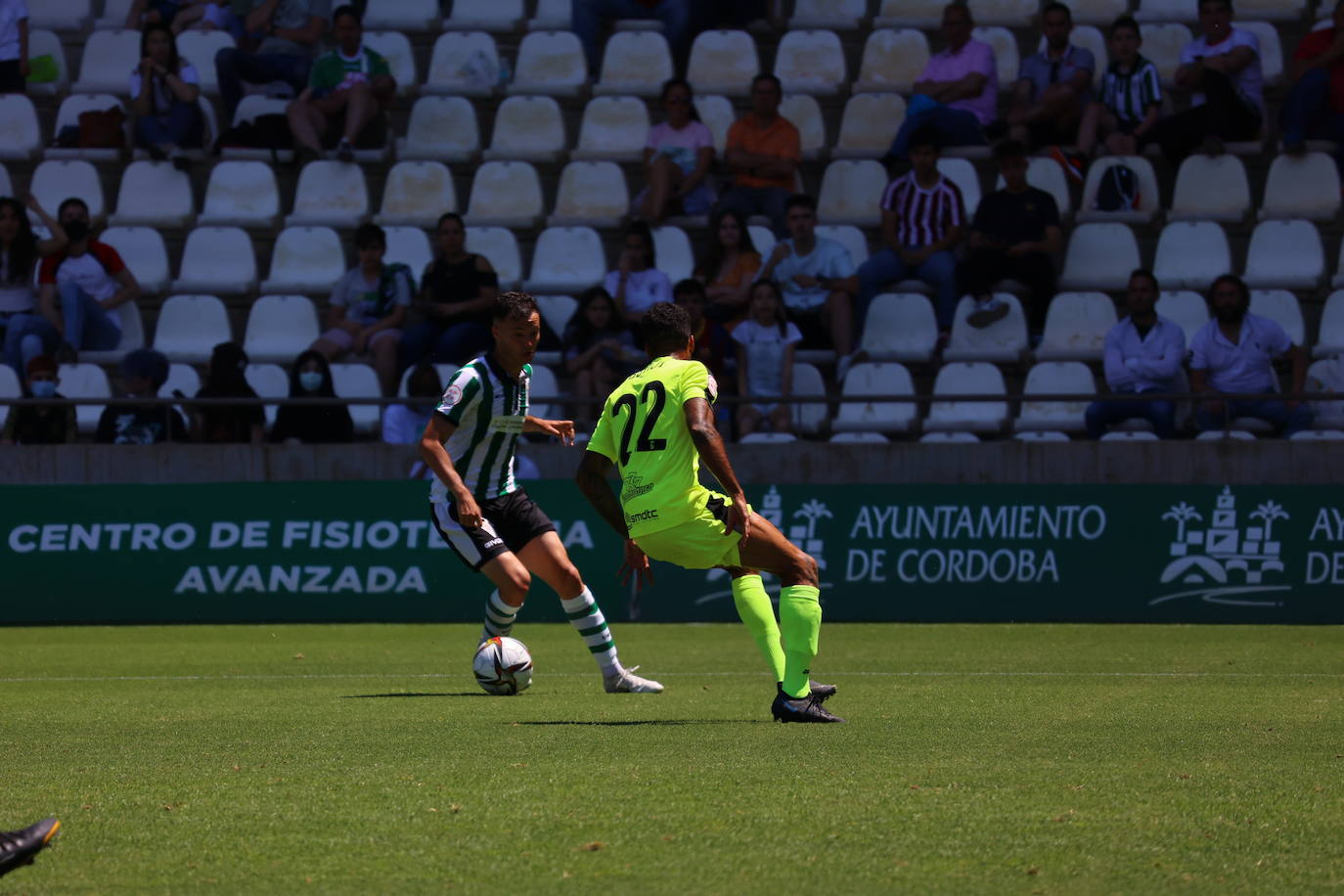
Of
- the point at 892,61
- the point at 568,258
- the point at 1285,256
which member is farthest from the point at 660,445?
the point at 892,61

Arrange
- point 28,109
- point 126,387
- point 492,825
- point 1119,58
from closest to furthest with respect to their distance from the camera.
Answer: point 492,825, point 126,387, point 1119,58, point 28,109

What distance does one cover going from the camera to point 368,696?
10000 mm

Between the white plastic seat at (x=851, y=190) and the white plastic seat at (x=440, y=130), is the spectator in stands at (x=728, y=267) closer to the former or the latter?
the white plastic seat at (x=851, y=190)

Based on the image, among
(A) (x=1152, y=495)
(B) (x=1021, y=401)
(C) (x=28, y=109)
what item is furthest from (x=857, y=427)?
(C) (x=28, y=109)

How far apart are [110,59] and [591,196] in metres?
6.56

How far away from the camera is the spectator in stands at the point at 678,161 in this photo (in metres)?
19.4

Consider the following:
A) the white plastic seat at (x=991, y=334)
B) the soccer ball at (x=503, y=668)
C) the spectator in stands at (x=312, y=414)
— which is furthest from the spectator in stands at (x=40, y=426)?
the white plastic seat at (x=991, y=334)

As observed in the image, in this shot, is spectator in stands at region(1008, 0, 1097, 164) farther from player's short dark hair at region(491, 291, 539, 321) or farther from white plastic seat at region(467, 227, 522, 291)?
player's short dark hair at region(491, 291, 539, 321)

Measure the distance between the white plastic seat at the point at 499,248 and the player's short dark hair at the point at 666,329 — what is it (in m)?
11.0

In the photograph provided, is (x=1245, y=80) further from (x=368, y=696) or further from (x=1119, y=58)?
(x=368, y=696)

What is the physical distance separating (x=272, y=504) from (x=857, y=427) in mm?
5436

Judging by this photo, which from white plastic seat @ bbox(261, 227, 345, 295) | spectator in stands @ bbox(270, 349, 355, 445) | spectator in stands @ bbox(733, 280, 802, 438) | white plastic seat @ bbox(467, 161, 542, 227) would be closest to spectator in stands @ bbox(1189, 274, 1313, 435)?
spectator in stands @ bbox(733, 280, 802, 438)

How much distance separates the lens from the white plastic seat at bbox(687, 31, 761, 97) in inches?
846

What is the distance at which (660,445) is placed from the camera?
27.8 ft
